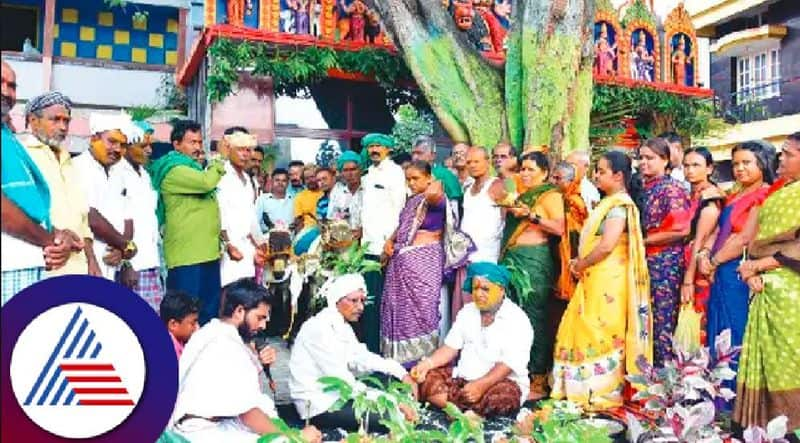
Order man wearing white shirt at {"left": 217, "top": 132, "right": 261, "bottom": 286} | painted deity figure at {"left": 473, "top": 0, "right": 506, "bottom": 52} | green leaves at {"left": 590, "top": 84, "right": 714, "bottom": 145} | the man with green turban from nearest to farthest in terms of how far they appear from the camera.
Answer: man wearing white shirt at {"left": 217, "top": 132, "right": 261, "bottom": 286}
the man with green turban
painted deity figure at {"left": 473, "top": 0, "right": 506, "bottom": 52}
green leaves at {"left": 590, "top": 84, "right": 714, "bottom": 145}

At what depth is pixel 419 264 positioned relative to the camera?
15.6 feet

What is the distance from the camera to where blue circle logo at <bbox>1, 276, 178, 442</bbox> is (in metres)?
1.52

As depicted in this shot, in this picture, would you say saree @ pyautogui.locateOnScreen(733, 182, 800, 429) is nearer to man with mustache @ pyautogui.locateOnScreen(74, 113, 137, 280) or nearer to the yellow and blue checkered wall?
man with mustache @ pyautogui.locateOnScreen(74, 113, 137, 280)

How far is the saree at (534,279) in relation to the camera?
472 centimetres

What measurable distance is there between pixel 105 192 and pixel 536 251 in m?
2.44

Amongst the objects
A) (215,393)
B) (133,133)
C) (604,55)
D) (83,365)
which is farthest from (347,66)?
(83,365)

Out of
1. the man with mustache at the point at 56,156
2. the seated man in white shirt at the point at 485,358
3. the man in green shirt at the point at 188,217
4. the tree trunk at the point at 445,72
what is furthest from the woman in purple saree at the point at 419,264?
the tree trunk at the point at 445,72

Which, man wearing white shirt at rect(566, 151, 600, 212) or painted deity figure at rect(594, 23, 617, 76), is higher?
painted deity figure at rect(594, 23, 617, 76)

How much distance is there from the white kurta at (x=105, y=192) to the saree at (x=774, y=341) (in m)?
3.11

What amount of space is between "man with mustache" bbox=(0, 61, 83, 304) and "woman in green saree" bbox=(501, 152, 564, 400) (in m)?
3.34

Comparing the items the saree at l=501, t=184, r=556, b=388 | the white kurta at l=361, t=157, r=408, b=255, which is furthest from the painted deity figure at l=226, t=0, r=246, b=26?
the saree at l=501, t=184, r=556, b=388

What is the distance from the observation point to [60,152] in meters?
2.39

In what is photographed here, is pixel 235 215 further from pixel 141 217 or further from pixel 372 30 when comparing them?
pixel 372 30

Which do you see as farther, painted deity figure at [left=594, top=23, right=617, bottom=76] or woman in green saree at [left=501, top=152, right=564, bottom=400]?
painted deity figure at [left=594, top=23, right=617, bottom=76]
